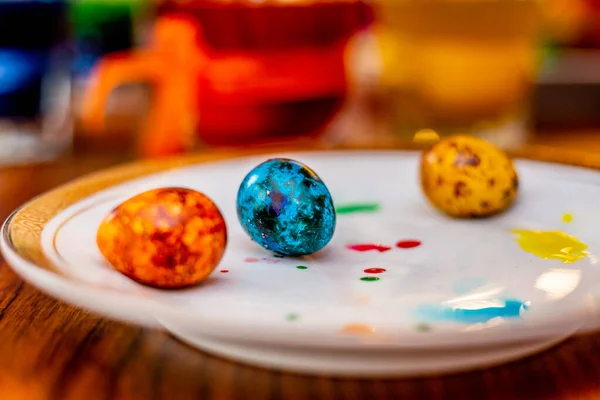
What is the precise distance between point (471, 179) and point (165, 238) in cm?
28

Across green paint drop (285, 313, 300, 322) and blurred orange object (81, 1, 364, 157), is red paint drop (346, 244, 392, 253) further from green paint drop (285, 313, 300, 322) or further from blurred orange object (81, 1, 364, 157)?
blurred orange object (81, 1, 364, 157)

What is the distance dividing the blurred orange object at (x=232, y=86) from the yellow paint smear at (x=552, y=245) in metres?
0.54

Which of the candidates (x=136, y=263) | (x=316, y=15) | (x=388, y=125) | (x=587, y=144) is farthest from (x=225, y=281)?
(x=388, y=125)

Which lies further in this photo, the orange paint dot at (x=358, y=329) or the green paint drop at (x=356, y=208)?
the green paint drop at (x=356, y=208)

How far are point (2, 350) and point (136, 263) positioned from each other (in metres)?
0.09

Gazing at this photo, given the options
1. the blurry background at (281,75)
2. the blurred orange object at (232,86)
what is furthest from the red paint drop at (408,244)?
the blurred orange object at (232,86)

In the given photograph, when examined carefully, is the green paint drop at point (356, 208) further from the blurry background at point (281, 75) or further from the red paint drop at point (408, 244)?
the blurry background at point (281, 75)

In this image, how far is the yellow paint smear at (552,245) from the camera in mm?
460

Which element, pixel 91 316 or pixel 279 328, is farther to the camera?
pixel 91 316

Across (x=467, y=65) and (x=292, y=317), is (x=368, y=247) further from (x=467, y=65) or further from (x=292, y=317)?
(x=467, y=65)

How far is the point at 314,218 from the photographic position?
0.47 metres

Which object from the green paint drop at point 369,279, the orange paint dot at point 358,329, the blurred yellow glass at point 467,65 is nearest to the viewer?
the orange paint dot at point 358,329

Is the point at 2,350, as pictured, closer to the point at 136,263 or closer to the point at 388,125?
the point at 136,263

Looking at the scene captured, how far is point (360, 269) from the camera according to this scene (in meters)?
0.44
